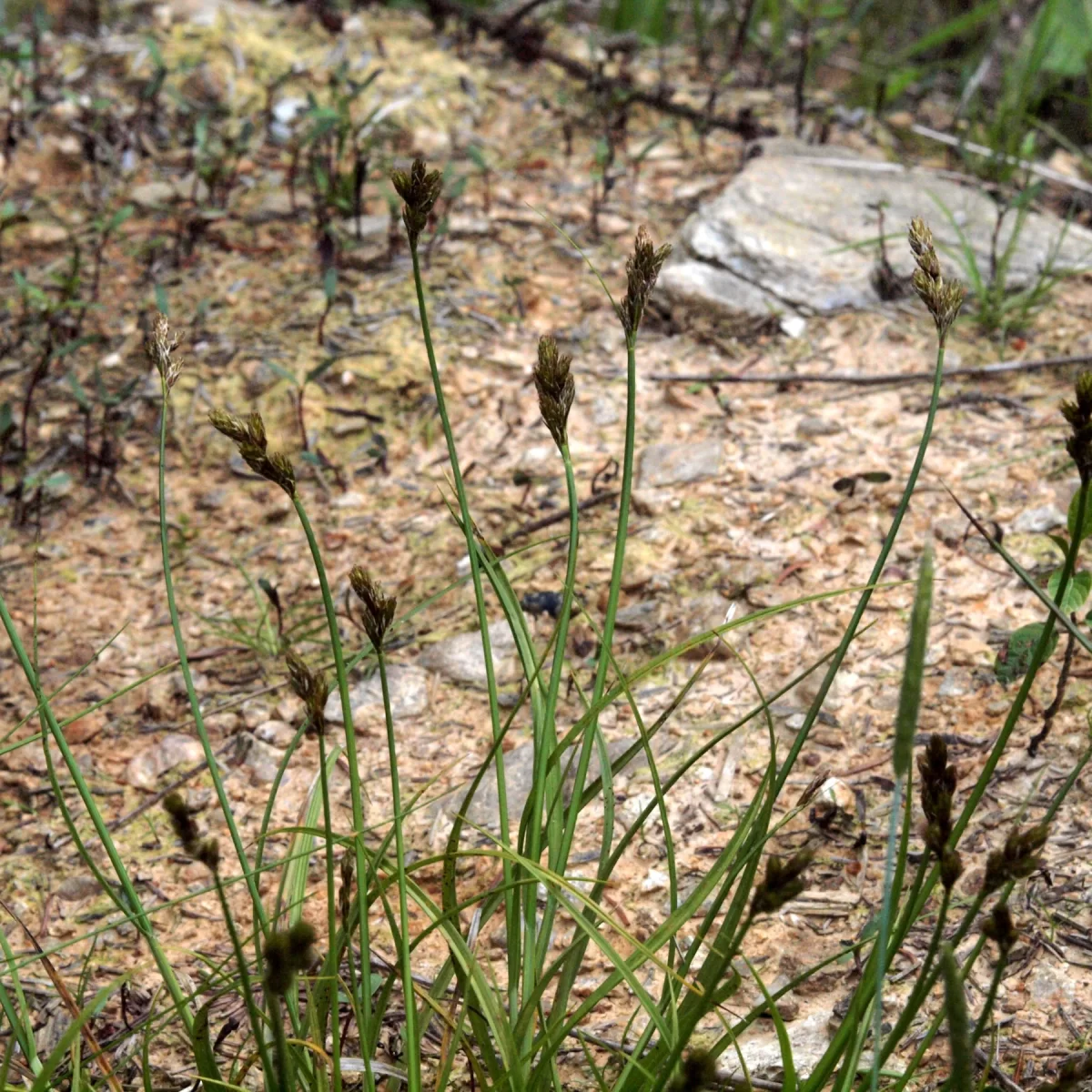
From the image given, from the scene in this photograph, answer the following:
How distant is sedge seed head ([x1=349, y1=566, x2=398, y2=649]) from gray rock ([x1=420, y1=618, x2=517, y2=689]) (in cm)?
99

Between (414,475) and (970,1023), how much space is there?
1536 mm

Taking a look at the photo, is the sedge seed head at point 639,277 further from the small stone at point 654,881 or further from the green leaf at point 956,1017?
the small stone at point 654,881

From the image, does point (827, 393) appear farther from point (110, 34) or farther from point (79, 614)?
point (110, 34)

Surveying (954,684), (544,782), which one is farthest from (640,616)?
(544,782)

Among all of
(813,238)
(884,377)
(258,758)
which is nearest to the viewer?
(258,758)

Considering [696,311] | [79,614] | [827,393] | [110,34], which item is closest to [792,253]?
[696,311]

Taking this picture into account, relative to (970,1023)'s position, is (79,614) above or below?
below

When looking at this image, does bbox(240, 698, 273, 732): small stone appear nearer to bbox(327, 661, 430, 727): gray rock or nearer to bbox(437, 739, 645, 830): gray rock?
bbox(327, 661, 430, 727): gray rock

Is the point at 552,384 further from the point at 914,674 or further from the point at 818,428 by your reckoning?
the point at 818,428

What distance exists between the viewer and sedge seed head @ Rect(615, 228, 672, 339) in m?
1.07

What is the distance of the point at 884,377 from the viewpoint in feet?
8.37

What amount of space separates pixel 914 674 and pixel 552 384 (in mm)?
429

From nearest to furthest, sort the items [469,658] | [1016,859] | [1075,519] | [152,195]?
[1016,859] → [1075,519] → [469,658] → [152,195]

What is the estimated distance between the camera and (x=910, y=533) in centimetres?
214
